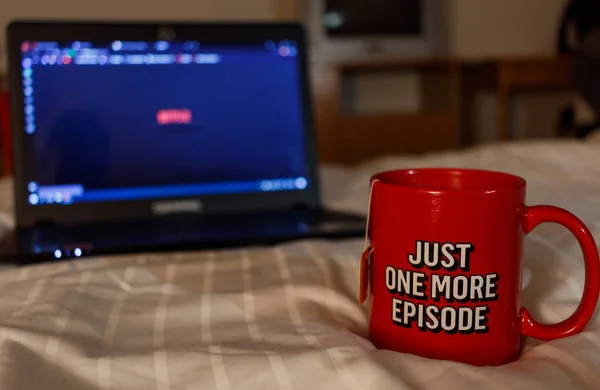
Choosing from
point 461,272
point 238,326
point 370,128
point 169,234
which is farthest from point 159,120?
point 370,128

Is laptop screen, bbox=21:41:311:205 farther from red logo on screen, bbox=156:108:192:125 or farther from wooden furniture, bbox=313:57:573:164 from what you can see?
wooden furniture, bbox=313:57:573:164

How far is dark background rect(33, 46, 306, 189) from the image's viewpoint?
0.84 metres

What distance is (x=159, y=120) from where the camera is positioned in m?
0.88

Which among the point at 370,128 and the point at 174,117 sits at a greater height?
the point at 174,117

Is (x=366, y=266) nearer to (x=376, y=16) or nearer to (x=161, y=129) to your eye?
(x=161, y=129)

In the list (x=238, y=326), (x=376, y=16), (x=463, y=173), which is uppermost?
(x=376, y=16)

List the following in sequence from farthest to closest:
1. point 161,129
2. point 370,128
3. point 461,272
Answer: point 370,128, point 161,129, point 461,272

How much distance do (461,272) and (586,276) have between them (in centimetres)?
8

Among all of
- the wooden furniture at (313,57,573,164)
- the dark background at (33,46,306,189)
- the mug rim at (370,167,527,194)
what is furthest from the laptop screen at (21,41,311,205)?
the wooden furniture at (313,57,573,164)

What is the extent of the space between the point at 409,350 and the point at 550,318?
13 centimetres

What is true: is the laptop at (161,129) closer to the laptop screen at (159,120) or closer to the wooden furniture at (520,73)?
the laptop screen at (159,120)

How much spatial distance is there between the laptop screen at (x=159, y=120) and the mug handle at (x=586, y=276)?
49 cm

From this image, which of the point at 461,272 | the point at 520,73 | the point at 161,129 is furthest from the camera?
the point at 520,73

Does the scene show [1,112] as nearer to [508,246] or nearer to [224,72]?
[224,72]
